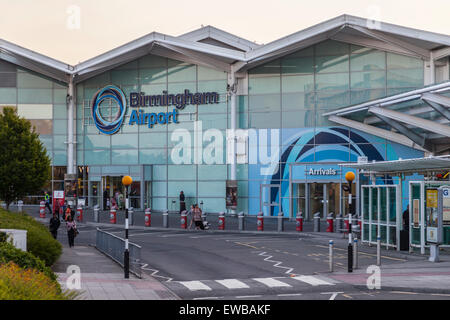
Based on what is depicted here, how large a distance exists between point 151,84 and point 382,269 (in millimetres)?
34408

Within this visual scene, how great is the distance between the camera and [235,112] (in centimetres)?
Result: 5050

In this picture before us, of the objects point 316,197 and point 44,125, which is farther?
point 44,125

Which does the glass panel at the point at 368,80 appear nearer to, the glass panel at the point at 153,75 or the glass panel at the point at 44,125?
the glass panel at the point at 153,75

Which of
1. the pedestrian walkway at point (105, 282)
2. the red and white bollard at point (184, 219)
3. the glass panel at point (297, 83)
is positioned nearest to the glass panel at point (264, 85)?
the glass panel at point (297, 83)

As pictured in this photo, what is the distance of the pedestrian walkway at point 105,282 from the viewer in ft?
56.4

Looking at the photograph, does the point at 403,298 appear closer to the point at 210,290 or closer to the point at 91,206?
the point at 210,290

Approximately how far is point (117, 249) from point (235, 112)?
26953 mm

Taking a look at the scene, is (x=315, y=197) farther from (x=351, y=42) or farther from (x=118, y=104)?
(x=118, y=104)

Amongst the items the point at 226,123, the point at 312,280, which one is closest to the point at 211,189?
the point at 226,123

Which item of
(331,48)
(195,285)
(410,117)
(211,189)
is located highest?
(331,48)

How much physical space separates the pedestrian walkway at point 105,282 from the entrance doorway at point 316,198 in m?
23.6

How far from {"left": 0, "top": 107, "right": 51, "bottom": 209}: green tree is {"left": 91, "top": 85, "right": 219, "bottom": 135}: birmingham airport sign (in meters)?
18.3

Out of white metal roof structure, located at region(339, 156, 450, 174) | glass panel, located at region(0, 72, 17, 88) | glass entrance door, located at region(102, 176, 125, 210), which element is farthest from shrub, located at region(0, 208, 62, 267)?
glass panel, located at region(0, 72, 17, 88)

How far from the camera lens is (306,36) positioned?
4575 cm
